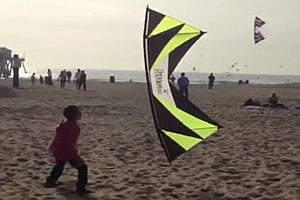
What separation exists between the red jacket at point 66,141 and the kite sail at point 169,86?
66.7 inches

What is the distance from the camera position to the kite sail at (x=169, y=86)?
6.59 m

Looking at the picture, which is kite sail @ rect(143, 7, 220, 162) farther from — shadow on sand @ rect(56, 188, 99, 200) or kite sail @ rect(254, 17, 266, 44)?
kite sail @ rect(254, 17, 266, 44)

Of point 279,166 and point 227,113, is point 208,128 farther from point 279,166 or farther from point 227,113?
point 227,113

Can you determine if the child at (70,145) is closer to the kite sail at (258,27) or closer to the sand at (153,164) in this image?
the sand at (153,164)

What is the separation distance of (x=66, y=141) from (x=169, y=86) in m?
1.95

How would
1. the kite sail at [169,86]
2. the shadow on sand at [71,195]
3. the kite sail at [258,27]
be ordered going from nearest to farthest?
the kite sail at [169,86]
the shadow on sand at [71,195]
the kite sail at [258,27]

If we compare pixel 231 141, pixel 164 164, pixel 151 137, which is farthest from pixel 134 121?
pixel 164 164

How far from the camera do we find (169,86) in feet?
22.6

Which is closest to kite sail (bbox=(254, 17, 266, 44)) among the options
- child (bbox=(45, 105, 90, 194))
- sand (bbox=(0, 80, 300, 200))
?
sand (bbox=(0, 80, 300, 200))

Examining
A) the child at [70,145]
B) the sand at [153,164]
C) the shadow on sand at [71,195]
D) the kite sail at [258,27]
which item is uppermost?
the kite sail at [258,27]

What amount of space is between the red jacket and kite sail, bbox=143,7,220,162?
169 cm

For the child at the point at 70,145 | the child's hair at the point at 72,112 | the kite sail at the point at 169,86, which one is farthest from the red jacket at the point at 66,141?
the kite sail at the point at 169,86

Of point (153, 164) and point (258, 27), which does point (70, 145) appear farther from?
point (258, 27)

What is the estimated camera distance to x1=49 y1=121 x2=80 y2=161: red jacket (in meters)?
8.23
